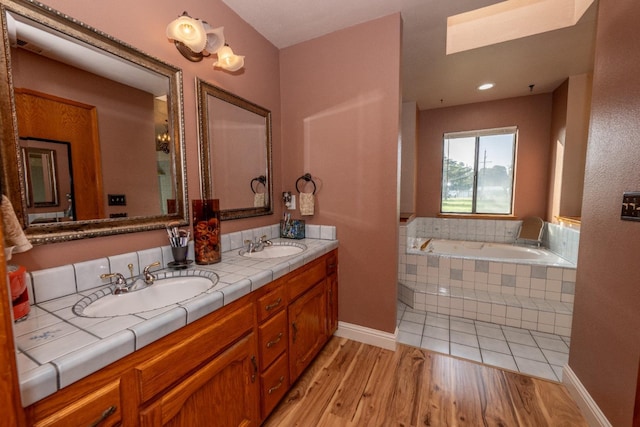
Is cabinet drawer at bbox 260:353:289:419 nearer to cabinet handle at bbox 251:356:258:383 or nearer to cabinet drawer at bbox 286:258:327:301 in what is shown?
cabinet handle at bbox 251:356:258:383

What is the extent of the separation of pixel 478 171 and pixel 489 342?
268 centimetres

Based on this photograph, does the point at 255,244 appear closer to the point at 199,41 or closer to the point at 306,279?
the point at 306,279

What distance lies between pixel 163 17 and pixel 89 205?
3.28 ft

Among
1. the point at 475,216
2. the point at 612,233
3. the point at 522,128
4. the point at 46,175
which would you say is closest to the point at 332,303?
the point at 612,233

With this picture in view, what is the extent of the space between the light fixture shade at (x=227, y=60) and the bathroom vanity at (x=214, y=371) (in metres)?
1.31

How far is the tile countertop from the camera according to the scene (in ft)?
1.79

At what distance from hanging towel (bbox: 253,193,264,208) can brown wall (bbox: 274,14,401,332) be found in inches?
12.8

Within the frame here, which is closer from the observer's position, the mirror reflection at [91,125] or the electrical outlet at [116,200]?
the mirror reflection at [91,125]

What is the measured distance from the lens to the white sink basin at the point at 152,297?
94 centimetres

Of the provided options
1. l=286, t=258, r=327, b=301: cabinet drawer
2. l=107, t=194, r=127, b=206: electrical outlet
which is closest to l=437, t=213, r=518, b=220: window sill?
l=286, t=258, r=327, b=301: cabinet drawer

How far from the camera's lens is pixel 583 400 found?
138 centimetres

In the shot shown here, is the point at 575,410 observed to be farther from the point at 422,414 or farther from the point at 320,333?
the point at 320,333

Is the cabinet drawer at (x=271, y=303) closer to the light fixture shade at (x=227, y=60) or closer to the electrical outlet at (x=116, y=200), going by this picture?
the electrical outlet at (x=116, y=200)

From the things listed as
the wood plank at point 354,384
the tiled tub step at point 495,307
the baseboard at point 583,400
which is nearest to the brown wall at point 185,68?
the wood plank at point 354,384
